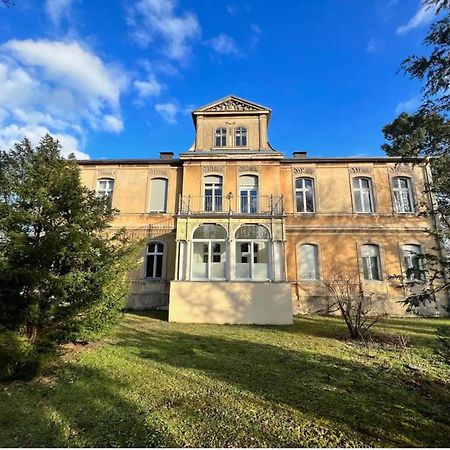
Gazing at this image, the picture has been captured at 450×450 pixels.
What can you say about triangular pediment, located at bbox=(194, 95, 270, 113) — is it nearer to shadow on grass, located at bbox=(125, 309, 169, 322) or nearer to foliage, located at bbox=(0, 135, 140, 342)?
shadow on grass, located at bbox=(125, 309, 169, 322)

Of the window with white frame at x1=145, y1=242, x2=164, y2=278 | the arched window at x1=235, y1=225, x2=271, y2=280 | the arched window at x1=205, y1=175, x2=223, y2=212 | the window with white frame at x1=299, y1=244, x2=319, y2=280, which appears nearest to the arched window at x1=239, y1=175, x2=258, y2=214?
the arched window at x1=205, y1=175, x2=223, y2=212

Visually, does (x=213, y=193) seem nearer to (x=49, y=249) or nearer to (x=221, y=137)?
(x=221, y=137)

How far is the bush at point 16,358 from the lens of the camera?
259 inches

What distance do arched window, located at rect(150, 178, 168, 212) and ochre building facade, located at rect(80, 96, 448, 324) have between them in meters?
0.06

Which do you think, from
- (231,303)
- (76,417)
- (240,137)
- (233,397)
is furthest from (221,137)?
(76,417)

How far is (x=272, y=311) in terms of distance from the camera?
14.2 meters

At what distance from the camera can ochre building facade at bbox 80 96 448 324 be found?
15.8 meters

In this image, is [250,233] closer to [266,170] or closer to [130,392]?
[266,170]

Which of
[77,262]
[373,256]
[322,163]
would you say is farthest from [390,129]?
[77,262]

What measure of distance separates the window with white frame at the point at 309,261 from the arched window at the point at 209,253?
190 inches

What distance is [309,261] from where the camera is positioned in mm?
18141

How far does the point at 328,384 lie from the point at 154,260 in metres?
12.9

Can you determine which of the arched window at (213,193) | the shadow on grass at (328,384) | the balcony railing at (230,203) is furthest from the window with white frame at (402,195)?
the shadow on grass at (328,384)

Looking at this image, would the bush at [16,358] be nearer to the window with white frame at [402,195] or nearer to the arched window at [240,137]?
the arched window at [240,137]
